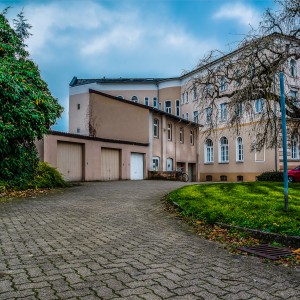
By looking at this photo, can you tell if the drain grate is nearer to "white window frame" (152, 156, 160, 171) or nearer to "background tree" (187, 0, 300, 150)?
"background tree" (187, 0, 300, 150)

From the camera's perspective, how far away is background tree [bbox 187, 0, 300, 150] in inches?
522

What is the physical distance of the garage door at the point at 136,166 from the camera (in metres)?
29.8

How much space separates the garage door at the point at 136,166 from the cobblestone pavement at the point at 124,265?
68.6 ft

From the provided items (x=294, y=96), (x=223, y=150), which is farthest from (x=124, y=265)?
(x=223, y=150)

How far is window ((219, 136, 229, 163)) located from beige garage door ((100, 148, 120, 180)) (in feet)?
56.4

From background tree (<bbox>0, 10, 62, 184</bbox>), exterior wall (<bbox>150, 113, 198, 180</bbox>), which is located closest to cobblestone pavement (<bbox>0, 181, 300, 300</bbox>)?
background tree (<bbox>0, 10, 62, 184</bbox>)

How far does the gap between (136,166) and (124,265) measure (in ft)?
→ 83.4

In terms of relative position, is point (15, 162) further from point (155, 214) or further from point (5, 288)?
point (5, 288)

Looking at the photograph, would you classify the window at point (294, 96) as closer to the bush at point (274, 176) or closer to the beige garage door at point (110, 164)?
the bush at point (274, 176)

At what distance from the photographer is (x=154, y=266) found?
491cm

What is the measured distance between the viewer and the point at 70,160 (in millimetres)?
24328

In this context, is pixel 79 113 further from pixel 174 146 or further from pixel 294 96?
pixel 294 96

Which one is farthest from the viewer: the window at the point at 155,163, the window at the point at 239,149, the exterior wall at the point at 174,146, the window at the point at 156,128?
the window at the point at 239,149

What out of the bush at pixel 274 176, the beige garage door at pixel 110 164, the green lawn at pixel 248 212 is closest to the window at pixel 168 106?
the beige garage door at pixel 110 164
